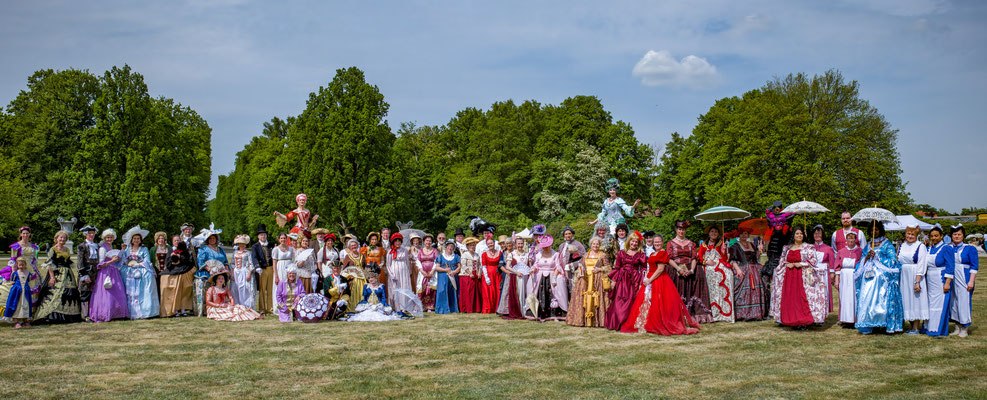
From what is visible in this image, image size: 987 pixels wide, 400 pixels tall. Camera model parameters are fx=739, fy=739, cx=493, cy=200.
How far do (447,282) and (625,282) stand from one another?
376 cm

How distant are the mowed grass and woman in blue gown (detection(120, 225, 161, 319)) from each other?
1444 millimetres

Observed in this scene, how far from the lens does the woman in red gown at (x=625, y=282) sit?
→ 10.2 meters

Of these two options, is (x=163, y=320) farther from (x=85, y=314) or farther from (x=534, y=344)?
(x=534, y=344)

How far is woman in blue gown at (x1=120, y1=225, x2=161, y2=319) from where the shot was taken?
1196 centimetres

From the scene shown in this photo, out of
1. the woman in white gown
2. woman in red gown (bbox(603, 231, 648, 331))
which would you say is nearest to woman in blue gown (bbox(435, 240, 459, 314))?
woman in red gown (bbox(603, 231, 648, 331))

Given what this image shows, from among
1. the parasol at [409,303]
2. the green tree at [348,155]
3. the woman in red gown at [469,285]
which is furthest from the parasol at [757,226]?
the green tree at [348,155]

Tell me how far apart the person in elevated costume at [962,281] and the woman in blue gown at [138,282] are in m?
11.6

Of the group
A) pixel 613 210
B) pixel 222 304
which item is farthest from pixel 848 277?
pixel 222 304

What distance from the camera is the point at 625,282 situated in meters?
10.4

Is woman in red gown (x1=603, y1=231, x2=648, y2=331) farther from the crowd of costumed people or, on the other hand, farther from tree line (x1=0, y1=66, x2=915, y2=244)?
tree line (x1=0, y1=66, x2=915, y2=244)

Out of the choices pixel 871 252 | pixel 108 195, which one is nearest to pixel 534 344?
pixel 871 252

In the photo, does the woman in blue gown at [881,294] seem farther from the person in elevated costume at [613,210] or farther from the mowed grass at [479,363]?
the person in elevated costume at [613,210]

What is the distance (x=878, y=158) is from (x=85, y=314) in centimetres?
2976

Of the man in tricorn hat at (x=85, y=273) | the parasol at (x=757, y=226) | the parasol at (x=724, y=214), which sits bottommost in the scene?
the man in tricorn hat at (x=85, y=273)
